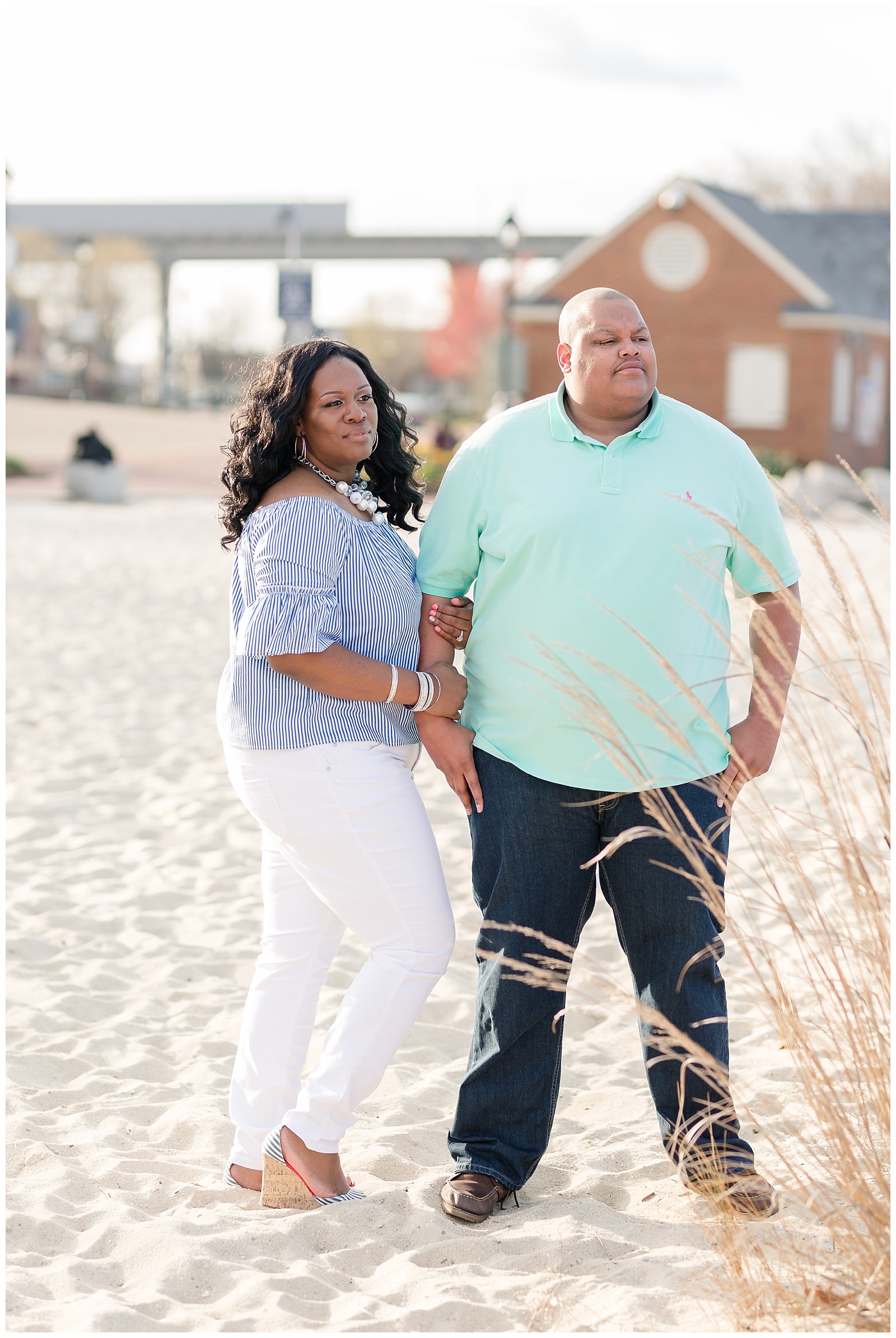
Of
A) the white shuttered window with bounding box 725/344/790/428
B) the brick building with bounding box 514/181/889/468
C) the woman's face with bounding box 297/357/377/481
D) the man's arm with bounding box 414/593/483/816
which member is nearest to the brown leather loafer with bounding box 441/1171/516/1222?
the man's arm with bounding box 414/593/483/816

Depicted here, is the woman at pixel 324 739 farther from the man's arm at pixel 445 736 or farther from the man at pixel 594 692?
the man at pixel 594 692

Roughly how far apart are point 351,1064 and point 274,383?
1520mm

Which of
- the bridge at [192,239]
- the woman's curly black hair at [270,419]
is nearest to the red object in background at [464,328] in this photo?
the bridge at [192,239]

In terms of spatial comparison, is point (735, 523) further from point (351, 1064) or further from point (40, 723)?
point (40, 723)

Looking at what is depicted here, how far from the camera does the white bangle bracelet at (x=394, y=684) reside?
9.98ft

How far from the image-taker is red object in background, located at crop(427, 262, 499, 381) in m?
65.4

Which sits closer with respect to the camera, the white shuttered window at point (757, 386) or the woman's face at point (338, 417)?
the woman's face at point (338, 417)

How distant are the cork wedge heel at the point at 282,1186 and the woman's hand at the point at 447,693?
1.02 m

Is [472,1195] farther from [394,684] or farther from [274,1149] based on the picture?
[394,684]

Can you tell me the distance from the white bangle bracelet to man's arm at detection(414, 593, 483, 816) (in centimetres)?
16

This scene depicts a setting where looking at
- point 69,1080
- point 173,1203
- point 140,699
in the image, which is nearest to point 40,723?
point 140,699

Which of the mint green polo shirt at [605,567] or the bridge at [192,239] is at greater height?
the bridge at [192,239]

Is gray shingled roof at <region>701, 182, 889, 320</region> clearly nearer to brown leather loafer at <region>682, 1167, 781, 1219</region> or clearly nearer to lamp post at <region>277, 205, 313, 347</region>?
lamp post at <region>277, 205, 313, 347</region>

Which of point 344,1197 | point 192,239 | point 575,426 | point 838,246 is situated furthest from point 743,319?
point 192,239
